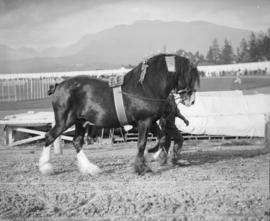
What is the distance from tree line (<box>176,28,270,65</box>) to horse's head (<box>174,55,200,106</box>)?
0.30 meters

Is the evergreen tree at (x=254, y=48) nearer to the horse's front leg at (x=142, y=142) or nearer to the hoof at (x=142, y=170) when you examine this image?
the horse's front leg at (x=142, y=142)

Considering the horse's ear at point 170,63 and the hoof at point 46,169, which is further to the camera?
the hoof at point 46,169

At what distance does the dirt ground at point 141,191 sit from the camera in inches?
163

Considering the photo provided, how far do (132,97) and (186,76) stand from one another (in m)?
1.00

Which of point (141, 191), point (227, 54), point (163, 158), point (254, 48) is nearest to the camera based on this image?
point (141, 191)

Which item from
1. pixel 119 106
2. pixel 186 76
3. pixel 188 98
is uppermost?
pixel 186 76

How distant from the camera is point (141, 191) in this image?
16.2 ft

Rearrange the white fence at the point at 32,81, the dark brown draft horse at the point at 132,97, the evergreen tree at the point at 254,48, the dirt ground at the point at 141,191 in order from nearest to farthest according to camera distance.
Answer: the dirt ground at the point at 141,191 → the dark brown draft horse at the point at 132,97 → the evergreen tree at the point at 254,48 → the white fence at the point at 32,81

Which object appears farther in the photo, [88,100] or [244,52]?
[244,52]

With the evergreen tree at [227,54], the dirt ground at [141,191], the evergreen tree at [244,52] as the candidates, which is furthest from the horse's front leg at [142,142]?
the evergreen tree at [227,54]

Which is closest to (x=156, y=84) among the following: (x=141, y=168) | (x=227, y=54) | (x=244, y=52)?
(x=141, y=168)

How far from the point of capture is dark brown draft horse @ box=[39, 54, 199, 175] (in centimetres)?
591

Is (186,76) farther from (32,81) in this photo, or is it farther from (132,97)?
(32,81)

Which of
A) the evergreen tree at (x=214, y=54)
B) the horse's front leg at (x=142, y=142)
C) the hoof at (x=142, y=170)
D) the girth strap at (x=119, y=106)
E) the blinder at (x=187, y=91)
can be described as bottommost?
the hoof at (x=142, y=170)
